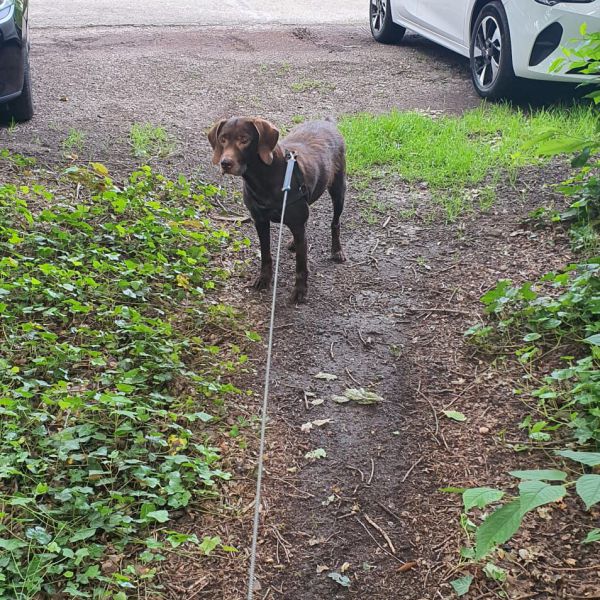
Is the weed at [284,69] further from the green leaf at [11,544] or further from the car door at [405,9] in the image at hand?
the green leaf at [11,544]

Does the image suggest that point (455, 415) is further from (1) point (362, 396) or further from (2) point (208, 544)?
(2) point (208, 544)

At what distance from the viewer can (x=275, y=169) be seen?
441 centimetres

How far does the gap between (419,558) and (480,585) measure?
0.27 m

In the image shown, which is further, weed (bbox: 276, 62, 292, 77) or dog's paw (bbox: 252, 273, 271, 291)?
weed (bbox: 276, 62, 292, 77)

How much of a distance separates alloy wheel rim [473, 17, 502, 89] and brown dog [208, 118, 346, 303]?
309 cm

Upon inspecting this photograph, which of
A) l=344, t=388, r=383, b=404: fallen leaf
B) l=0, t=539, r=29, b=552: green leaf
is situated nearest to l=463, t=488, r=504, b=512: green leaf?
l=0, t=539, r=29, b=552: green leaf

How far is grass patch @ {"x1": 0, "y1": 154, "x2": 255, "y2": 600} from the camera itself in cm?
268

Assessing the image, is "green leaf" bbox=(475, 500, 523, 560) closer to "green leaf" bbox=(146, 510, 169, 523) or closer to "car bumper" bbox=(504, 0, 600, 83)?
"green leaf" bbox=(146, 510, 169, 523)

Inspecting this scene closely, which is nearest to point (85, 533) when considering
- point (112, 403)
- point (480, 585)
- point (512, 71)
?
point (112, 403)

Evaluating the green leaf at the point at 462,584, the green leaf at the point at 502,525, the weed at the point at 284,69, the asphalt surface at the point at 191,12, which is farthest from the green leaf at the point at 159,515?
the asphalt surface at the point at 191,12

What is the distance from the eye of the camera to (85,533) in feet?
8.74

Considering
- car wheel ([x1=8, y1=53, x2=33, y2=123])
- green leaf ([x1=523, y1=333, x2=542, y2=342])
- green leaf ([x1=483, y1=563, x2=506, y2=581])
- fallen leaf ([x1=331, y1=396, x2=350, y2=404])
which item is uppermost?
car wheel ([x1=8, y1=53, x2=33, y2=123])

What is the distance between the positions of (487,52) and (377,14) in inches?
132

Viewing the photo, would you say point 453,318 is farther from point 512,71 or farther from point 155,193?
point 512,71
